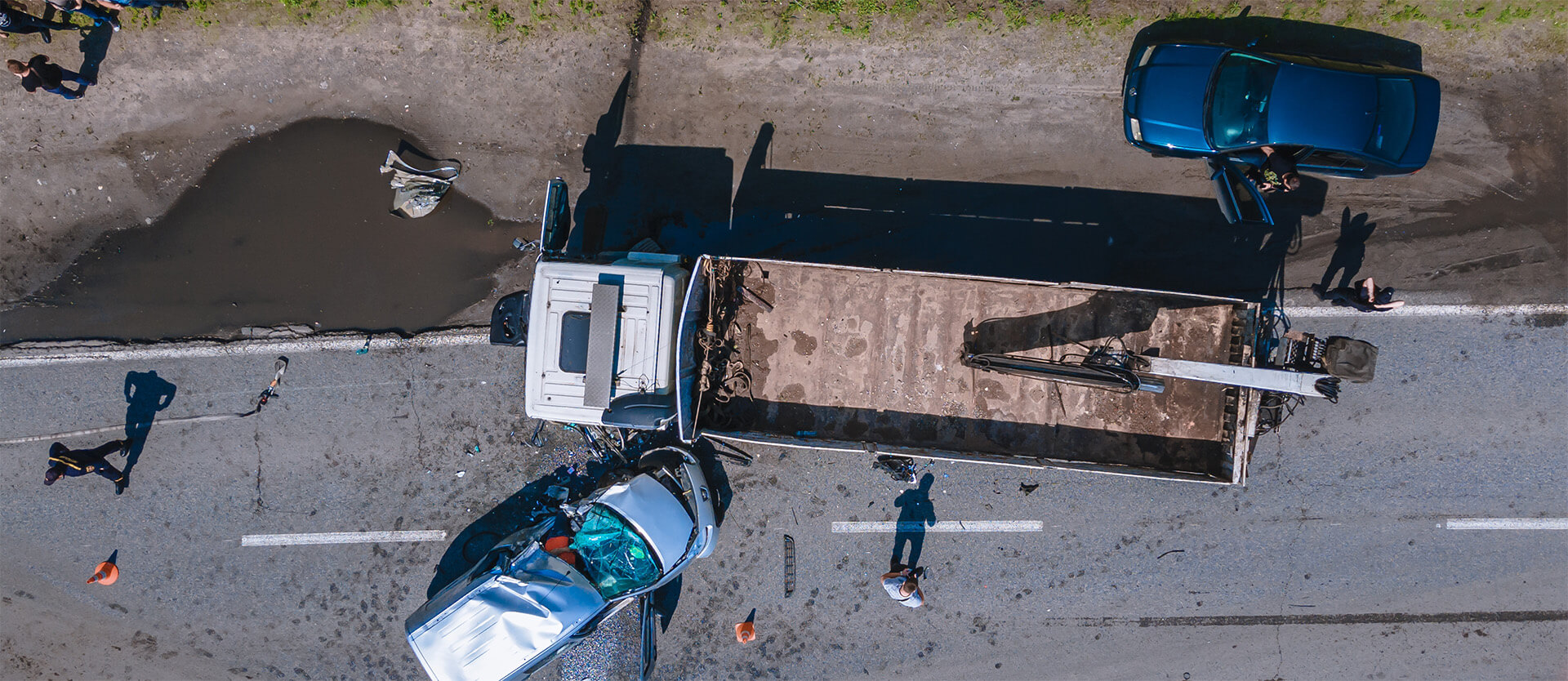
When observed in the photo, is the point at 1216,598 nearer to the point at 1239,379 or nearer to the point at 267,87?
the point at 1239,379

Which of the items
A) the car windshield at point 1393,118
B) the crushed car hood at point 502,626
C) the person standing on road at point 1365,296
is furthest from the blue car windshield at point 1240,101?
the crushed car hood at point 502,626

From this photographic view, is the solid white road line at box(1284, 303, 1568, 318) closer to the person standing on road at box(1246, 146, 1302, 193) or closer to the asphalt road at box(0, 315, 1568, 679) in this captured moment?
the asphalt road at box(0, 315, 1568, 679)

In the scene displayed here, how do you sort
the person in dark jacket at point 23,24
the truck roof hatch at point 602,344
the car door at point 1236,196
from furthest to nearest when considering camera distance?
the person in dark jacket at point 23,24
the car door at point 1236,196
the truck roof hatch at point 602,344

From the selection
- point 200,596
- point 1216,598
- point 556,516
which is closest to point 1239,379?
point 1216,598

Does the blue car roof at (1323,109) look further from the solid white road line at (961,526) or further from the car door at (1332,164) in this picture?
the solid white road line at (961,526)

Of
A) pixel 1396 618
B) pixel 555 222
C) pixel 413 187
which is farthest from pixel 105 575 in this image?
pixel 1396 618

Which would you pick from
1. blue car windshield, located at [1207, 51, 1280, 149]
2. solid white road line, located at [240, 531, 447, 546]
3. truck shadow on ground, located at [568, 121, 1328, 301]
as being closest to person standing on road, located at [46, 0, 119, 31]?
truck shadow on ground, located at [568, 121, 1328, 301]

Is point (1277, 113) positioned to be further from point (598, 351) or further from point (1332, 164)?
point (598, 351)
